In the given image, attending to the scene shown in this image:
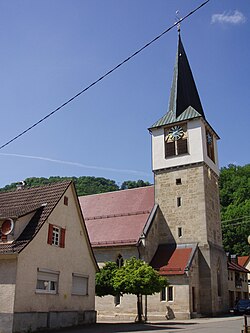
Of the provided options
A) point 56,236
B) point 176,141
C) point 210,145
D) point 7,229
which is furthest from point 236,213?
point 7,229

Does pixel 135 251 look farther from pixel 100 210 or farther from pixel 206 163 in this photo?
pixel 206 163

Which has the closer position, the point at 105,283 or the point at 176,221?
the point at 105,283

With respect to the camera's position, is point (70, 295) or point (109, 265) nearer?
point (70, 295)

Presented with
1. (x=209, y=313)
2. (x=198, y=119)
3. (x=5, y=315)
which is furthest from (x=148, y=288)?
(x=198, y=119)

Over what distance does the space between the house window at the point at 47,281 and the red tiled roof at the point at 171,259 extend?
12143 mm

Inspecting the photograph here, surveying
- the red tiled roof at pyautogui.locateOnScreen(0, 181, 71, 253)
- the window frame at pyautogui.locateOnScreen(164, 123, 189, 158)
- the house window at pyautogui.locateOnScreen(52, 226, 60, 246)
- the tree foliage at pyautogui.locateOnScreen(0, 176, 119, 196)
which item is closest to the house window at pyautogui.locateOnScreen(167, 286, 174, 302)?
the window frame at pyautogui.locateOnScreen(164, 123, 189, 158)

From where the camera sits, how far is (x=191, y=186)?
3431cm

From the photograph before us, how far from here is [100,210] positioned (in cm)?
3812

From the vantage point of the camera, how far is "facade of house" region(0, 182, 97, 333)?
1723 centimetres

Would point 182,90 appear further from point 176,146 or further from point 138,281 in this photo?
point 138,281

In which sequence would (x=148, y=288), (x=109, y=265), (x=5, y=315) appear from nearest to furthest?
(x=5, y=315), (x=148, y=288), (x=109, y=265)

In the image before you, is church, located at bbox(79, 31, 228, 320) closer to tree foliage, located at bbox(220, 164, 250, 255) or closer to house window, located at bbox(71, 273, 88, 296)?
house window, located at bbox(71, 273, 88, 296)

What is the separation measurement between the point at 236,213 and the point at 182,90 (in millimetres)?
36751

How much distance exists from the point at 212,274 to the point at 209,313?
295 centimetres
